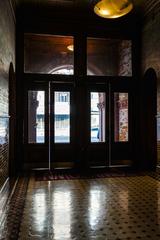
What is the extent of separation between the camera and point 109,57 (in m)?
6.67

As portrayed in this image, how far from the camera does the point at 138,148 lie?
6570 millimetres

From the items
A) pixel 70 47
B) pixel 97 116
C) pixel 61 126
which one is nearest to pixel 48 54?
pixel 70 47

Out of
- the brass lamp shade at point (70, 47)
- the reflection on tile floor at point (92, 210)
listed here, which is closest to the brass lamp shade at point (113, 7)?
the brass lamp shade at point (70, 47)

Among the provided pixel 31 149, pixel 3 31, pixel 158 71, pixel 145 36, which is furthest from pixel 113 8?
pixel 31 149

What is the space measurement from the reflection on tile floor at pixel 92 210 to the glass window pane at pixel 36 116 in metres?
1.47

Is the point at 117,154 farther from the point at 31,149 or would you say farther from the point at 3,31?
the point at 3,31

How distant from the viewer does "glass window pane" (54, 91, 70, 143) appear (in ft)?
21.0

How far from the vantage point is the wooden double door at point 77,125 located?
628cm

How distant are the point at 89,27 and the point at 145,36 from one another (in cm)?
146

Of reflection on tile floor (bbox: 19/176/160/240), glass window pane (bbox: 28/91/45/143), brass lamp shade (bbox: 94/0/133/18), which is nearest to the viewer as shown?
reflection on tile floor (bbox: 19/176/160/240)

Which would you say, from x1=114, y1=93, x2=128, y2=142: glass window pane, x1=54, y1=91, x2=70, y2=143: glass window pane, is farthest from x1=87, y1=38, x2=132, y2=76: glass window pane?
x1=54, y1=91, x2=70, y2=143: glass window pane

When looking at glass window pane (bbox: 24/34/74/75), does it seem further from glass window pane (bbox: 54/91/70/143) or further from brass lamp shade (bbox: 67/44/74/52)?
glass window pane (bbox: 54/91/70/143)

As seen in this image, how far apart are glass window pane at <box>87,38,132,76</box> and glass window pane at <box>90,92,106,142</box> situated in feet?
2.01

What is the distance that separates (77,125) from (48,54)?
6.54ft
